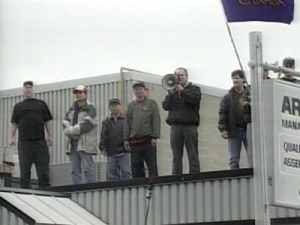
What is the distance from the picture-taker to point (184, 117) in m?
11.9

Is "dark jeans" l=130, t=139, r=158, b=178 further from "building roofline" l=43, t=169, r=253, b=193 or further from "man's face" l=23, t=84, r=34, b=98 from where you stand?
"man's face" l=23, t=84, r=34, b=98

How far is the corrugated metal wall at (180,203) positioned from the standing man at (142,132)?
0.39m

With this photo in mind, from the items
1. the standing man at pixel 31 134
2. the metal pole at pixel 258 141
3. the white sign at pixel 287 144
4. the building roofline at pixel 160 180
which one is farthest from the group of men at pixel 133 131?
the metal pole at pixel 258 141

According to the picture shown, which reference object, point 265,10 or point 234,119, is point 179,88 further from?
point 265,10

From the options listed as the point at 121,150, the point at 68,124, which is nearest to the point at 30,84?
the point at 68,124

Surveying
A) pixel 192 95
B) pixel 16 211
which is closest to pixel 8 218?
pixel 16 211

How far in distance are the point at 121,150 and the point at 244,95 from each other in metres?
2.27

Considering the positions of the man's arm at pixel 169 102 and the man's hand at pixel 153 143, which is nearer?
the man's arm at pixel 169 102

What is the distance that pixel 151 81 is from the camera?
17.1 m

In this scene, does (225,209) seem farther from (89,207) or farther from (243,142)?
(89,207)

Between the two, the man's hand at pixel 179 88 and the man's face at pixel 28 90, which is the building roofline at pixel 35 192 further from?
the man's hand at pixel 179 88

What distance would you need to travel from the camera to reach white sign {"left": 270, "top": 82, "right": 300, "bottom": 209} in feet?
19.7

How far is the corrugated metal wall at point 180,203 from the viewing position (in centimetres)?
1160

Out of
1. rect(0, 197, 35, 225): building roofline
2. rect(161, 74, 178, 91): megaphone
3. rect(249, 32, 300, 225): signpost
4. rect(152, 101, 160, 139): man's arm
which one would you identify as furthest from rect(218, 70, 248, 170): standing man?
rect(249, 32, 300, 225): signpost
